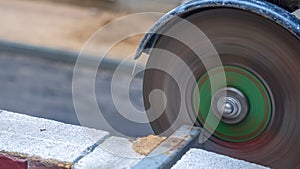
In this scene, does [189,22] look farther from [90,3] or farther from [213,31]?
[90,3]

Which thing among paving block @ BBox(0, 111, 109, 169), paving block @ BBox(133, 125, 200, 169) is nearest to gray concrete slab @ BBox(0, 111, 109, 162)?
paving block @ BBox(0, 111, 109, 169)

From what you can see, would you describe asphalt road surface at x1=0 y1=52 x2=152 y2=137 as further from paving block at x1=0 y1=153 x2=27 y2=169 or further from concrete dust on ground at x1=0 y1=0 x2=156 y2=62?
paving block at x1=0 y1=153 x2=27 y2=169

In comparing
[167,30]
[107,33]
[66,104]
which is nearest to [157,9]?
[107,33]

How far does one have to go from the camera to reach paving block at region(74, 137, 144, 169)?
226cm

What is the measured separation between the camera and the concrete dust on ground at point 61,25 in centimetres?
655

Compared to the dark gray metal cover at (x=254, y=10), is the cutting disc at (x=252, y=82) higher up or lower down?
lower down

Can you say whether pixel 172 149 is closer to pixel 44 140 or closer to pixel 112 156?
pixel 112 156

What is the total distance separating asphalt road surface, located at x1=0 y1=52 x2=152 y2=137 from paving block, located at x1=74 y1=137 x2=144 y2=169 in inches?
78.8

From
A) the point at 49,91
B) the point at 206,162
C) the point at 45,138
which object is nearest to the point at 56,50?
the point at 49,91

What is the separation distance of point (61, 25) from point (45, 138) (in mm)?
4832

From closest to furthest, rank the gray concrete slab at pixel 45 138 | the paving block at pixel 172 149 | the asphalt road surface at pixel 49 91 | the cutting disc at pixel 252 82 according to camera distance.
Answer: the paving block at pixel 172 149 < the gray concrete slab at pixel 45 138 < the cutting disc at pixel 252 82 < the asphalt road surface at pixel 49 91

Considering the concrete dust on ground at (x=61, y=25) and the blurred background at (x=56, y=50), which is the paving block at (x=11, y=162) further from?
the concrete dust on ground at (x=61, y=25)

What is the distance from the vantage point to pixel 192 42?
103 inches

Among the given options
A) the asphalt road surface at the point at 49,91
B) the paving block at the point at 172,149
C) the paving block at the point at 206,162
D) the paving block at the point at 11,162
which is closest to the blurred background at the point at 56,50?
the asphalt road surface at the point at 49,91
